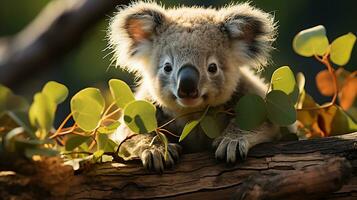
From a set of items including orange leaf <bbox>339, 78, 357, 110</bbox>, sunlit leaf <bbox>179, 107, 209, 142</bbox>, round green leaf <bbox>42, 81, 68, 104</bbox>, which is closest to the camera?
round green leaf <bbox>42, 81, 68, 104</bbox>

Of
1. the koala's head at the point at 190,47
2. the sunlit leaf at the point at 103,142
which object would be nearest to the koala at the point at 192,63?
the koala's head at the point at 190,47

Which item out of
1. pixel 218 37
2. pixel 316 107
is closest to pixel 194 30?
pixel 218 37

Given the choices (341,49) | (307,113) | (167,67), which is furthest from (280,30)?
(167,67)

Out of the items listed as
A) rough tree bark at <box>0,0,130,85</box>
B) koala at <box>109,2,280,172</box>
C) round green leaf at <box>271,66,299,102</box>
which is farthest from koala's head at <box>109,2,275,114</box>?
rough tree bark at <box>0,0,130,85</box>

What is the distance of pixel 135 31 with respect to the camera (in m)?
2.89

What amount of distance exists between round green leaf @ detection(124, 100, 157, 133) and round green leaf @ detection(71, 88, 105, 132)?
0.10 m

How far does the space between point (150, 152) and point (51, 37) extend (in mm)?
2342

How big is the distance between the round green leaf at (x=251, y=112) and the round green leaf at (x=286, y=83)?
10 cm

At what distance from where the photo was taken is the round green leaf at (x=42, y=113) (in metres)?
2.06

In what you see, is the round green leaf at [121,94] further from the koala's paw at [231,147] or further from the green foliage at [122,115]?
the koala's paw at [231,147]

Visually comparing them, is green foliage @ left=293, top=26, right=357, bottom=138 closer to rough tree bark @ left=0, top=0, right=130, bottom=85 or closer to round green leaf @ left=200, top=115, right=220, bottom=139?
round green leaf @ left=200, top=115, right=220, bottom=139

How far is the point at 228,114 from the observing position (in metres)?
2.65

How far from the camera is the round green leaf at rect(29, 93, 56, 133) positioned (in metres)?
2.06

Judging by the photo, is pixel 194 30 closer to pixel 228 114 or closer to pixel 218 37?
pixel 218 37
